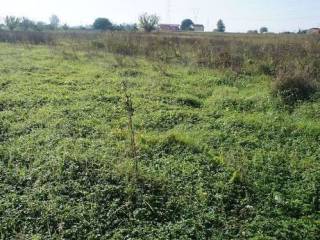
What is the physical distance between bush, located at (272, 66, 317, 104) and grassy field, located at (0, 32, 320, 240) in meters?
0.21

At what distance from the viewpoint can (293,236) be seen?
12.8 feet

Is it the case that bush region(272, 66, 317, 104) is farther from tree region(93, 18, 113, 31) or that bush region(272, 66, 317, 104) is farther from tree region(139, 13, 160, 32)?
tree region(93, 18, 113, 31)

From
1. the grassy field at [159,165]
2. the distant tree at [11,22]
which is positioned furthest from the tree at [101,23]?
the grassy field at [159,165]

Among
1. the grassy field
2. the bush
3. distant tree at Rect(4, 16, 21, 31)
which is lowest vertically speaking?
the grassy field

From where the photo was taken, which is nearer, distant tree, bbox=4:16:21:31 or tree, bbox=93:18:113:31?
distant tree, bbox=4:16:21:31

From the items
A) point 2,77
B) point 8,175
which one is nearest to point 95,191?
point 8,175

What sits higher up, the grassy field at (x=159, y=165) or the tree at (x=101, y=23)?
the tree at (x=101, y=23)

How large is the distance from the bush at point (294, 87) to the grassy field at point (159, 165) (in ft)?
0.68

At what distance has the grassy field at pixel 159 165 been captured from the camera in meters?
4.08

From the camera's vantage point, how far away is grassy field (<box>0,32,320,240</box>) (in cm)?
408

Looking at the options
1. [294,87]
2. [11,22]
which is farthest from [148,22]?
[294,87]

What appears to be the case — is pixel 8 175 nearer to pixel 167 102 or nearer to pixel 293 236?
pixel 293 236

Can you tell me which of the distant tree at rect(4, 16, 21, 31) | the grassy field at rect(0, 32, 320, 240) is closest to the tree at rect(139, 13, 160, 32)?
the distant tree at rect(4, 16, 21, 31)

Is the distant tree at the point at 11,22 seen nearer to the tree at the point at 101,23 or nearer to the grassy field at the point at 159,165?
the tree at the point at 101,23
